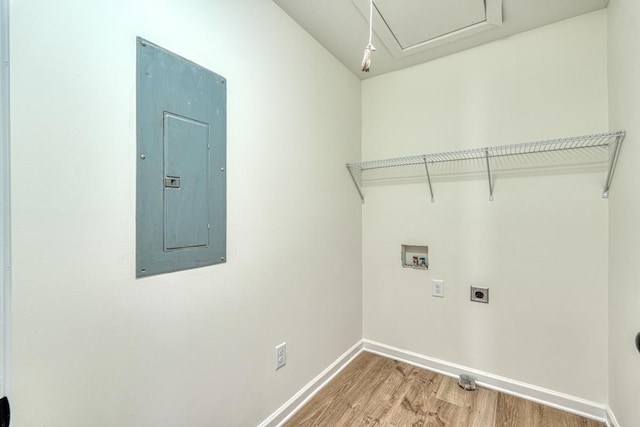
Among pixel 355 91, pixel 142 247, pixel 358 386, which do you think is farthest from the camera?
pixel 355 91

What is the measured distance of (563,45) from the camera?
1.66 metres

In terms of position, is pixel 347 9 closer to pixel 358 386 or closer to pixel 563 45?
pixel 563 45

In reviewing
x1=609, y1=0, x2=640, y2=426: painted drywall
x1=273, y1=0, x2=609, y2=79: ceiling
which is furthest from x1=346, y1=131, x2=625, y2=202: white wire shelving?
x1=273, y1=0, x2=609, y2=79: ceiling

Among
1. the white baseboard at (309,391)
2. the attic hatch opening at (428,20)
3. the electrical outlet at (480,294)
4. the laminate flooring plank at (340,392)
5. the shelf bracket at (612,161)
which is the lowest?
the laminate flooring plank at (340,392)

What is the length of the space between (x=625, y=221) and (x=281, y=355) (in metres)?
1.83

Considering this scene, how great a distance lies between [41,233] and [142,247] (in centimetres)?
27

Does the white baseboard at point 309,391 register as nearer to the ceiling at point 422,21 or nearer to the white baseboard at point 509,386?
the white baseboard at point 509,386

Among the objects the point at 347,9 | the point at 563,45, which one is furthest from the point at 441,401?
the point at 347,9

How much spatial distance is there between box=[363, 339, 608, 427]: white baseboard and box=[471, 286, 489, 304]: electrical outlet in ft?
1.60

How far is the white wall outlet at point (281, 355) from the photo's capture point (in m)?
1.56

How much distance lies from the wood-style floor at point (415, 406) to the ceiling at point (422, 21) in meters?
2.30

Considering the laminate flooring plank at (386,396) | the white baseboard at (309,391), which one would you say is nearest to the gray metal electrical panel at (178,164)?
the white baseboard at (309,391)

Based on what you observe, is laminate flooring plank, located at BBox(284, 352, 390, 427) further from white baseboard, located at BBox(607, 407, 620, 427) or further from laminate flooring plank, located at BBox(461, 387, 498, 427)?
white baseboard, located at BBox(607, 407, 620, 427)

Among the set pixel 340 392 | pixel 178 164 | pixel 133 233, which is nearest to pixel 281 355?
pixel 340 392
